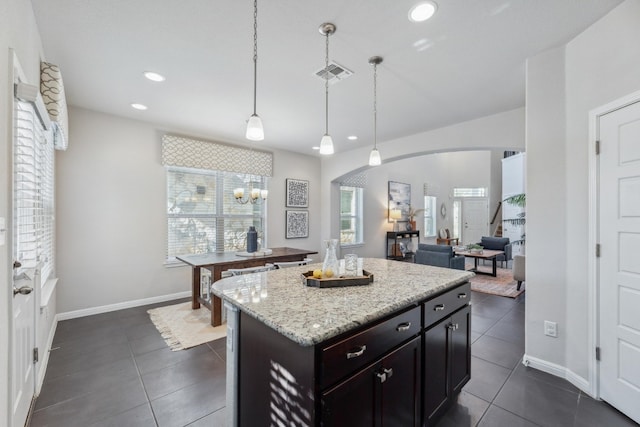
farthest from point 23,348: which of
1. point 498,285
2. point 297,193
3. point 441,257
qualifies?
point 498,285

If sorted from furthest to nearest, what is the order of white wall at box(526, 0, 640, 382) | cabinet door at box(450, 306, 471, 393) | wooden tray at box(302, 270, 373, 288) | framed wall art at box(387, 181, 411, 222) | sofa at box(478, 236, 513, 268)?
framed wall art at box(387, 181, 411, 222) → sofa at box(478, 236, 513, 268) → white wall at box(526, 0, 640, 382) → cabinet door at box(450, 306, 471, 393) → wooden tray at box(302, 270, 373, 288)

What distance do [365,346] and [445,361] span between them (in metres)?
0.87

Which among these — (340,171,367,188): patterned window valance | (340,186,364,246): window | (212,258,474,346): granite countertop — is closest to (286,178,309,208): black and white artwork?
(340,171,367,188): patterned window valance

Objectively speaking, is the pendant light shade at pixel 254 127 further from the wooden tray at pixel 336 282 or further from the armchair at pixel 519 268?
the armchair at pixel 519 268

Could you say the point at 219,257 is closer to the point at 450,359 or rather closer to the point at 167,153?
the point at 167,153

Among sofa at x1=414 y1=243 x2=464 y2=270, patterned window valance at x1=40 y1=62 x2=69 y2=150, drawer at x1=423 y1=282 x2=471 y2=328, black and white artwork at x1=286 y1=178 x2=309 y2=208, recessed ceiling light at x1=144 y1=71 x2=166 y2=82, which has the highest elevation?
recessed ceiling light at x1=144 y1=71 x2=166 y2=82

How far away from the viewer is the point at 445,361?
A: 1.70 meters

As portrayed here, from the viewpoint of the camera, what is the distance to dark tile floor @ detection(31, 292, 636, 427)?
1.79 meters

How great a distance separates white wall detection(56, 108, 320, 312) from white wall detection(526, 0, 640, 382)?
4.53 metres

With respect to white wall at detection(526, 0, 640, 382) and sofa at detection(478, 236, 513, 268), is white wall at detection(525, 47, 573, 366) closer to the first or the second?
white wall at detection(526, 0, 640, 382)

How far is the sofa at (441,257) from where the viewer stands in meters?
4.89

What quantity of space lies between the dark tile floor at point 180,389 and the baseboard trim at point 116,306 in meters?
0.47

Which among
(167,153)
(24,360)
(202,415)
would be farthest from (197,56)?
(202,415)

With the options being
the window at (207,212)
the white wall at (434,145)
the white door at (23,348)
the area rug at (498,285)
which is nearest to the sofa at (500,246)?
the area rug at (498,285)
